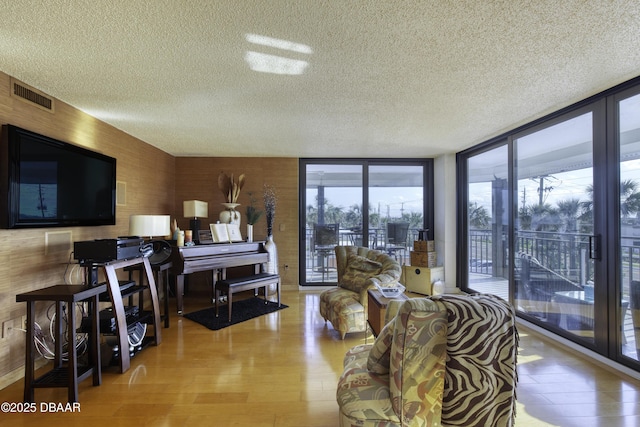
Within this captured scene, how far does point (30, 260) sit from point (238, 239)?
2.31m

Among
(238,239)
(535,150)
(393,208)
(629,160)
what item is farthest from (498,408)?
(393,208)

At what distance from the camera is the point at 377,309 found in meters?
2.48

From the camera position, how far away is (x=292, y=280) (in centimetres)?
495

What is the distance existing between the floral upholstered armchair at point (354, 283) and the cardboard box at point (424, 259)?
1559 millimetres

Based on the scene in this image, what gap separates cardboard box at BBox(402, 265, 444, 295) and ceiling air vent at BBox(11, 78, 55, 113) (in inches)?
198

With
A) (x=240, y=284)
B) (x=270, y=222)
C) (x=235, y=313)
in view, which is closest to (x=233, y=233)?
(x=270, y=222)

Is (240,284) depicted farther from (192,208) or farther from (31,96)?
(31,96)

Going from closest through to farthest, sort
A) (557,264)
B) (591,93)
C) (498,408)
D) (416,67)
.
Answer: (498,408)
(416,67)
(591,93)
(557,264)

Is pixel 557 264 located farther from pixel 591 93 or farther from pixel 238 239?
pixel 238 239

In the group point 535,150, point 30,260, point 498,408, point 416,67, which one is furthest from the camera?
point 535,150

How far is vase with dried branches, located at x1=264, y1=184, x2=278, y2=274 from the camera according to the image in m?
4.49

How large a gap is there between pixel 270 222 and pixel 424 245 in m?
2.65

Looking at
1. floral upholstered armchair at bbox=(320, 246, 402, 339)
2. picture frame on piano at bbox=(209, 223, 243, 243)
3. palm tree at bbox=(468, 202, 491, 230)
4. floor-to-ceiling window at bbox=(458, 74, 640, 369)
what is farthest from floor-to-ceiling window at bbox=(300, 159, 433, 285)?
floor-to-ceiling window at bbox=(458, 74, 640, 369)

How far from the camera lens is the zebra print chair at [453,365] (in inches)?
46.6
